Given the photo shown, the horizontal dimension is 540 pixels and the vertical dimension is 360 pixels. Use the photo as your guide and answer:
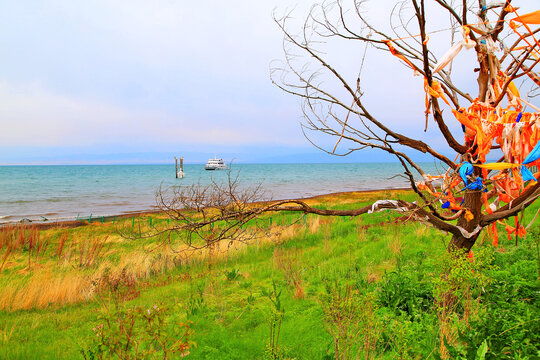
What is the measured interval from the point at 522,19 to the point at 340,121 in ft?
4.27

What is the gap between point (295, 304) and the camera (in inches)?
185

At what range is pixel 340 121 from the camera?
107 inches

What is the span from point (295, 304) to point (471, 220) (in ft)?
9.53

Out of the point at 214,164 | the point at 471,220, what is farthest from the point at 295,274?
the point at 214,164

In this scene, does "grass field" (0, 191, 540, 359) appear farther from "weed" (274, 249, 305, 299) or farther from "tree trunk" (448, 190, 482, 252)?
"tree trunk" (448, 190, 482, 252)

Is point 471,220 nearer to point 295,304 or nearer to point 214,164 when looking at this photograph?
point 295,304

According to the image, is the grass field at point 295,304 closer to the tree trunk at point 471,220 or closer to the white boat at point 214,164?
the tree trunk at point 471,220

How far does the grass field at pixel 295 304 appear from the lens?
2.49 meters

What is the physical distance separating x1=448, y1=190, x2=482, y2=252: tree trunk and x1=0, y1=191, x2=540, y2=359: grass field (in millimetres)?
166

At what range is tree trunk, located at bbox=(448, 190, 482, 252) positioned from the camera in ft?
7.83

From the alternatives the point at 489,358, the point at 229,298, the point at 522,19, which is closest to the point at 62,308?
the point at 229,298

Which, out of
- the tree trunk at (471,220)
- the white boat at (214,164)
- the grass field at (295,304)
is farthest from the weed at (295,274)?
the white boat at (214,164)

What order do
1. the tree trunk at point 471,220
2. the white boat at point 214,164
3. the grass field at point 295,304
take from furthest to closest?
the white boat at point 214,164
the grass field at point 295,304
the tree trunk at point 471,220

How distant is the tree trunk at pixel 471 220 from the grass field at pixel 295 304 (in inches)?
6.5
